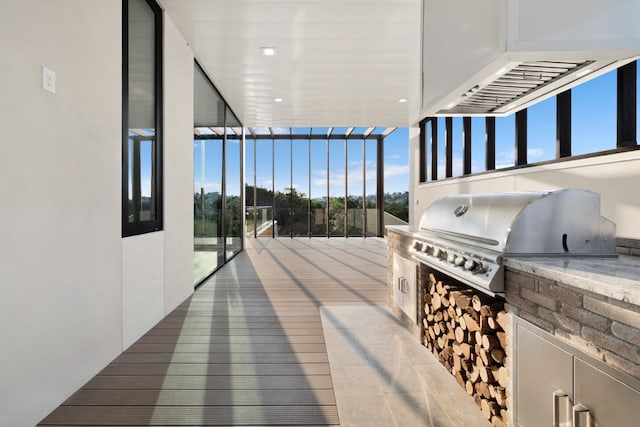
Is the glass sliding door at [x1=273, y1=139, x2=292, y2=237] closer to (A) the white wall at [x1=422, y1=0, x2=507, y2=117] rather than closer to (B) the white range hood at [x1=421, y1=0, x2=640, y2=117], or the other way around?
Result: (A) the white wall at [x1=422, y1=0, x2=507, y2=117]

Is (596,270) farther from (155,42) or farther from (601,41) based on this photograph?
(155,42)

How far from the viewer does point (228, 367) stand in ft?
7.84

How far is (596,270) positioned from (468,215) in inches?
36.9

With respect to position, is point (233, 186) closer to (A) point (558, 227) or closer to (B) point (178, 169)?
(B) point (178, 169)

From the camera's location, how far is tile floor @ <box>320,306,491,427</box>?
1837 millimetres

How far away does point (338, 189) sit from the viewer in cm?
1102

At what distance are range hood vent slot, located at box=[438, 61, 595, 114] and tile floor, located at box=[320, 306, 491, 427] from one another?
1.77 meters

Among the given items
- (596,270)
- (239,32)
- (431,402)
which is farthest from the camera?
(239,32)

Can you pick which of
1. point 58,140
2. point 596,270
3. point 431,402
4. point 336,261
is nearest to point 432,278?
point 431,402

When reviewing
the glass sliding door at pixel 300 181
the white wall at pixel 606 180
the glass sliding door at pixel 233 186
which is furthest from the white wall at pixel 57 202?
the glass sliding door at pixel 300 181

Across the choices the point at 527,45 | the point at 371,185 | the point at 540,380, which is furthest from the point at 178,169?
the point at 371,185

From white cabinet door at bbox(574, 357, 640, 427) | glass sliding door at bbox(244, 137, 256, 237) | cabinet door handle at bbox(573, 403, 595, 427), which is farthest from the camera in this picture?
glass sliding door at bbox(244, 137, 256, 237)

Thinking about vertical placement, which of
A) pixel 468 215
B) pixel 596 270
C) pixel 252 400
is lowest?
pixel 252 400

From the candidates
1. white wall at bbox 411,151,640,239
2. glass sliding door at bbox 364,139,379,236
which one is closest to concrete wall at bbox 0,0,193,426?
white wall at bbox 411,151,640,239
